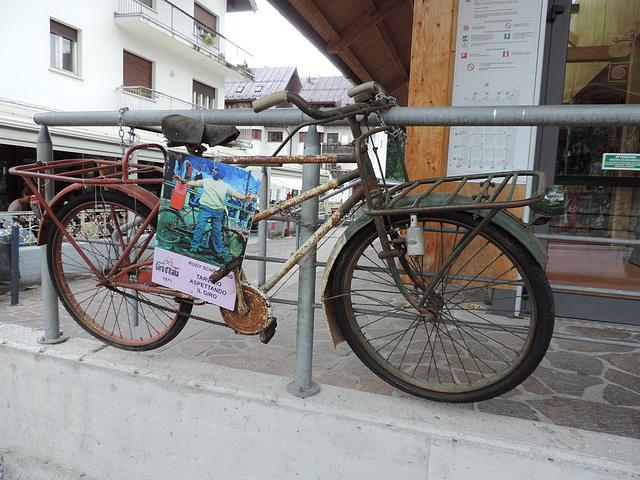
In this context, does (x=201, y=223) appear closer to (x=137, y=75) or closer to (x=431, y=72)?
(x=431, y=72)

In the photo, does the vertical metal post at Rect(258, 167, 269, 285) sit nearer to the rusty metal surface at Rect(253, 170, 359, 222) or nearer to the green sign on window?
the rusty metal surface at Rect(253, 170, 359, 222)

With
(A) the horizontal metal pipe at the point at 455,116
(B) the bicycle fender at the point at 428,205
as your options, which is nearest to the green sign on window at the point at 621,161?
(A) the horizontal metal pipe at the point at 455,116

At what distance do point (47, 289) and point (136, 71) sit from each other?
1607cm

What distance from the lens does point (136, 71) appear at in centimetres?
1594

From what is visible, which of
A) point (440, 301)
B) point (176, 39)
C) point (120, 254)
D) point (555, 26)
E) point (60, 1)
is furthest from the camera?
point (176, 39)

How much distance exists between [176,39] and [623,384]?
17.4 meters

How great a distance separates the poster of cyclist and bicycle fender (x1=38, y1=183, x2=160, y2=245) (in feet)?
1.09

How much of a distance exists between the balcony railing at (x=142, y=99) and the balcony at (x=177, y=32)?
6.72ft

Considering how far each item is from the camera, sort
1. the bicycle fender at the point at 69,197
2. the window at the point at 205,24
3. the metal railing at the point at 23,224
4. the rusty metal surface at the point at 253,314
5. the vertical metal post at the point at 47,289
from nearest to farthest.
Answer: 1. the rusty metal surface at the point at 253,314
2. the bicycle fender at the point at 69,197
3. the vertical metal post at the point at 47,289
4. the metal railing at the point at 23,224
5. the window at the point at 205,24

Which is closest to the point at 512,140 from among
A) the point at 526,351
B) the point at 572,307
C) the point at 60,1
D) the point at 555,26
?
the point at 555,26

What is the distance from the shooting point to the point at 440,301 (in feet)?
5.61

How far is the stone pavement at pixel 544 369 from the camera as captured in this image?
1.96 meters

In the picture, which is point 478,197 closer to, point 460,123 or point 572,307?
point 460,123

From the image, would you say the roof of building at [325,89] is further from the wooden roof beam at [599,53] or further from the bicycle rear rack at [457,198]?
the bicycle rear rack at [457,198]
